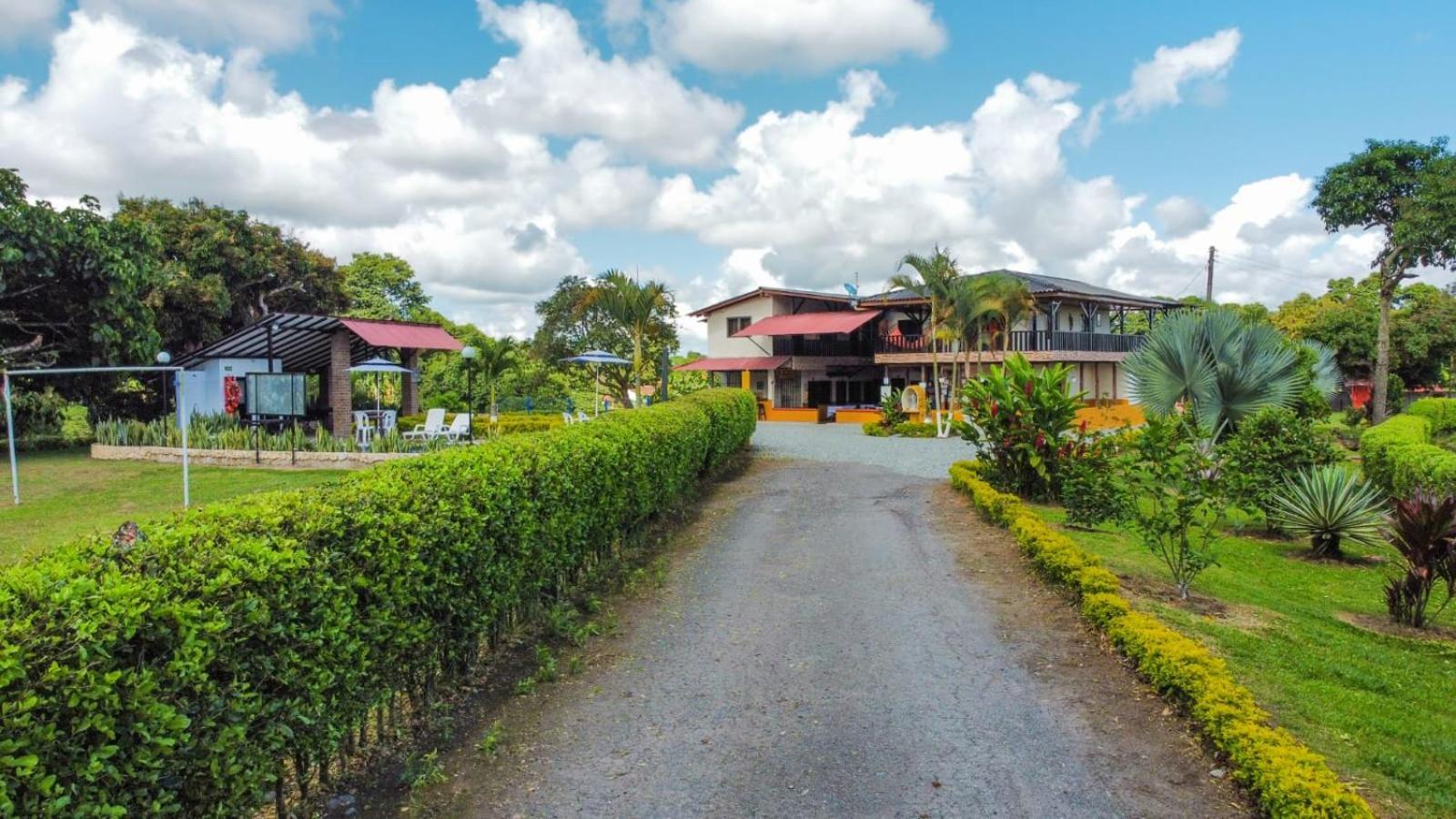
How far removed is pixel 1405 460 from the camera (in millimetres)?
12102

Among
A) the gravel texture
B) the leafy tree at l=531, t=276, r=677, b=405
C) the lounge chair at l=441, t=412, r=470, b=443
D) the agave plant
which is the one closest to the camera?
the agave plant

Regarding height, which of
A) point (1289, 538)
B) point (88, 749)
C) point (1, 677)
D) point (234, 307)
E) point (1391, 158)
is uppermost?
point (1391, 158)

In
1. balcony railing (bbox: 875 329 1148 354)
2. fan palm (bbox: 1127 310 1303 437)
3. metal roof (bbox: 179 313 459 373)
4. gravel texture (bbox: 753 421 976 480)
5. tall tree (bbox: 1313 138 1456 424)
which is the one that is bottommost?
gravel texture (bbox: 753 421 976 480)

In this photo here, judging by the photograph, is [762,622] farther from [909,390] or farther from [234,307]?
[234,307]

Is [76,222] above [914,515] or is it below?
above

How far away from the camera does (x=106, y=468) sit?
682 inches

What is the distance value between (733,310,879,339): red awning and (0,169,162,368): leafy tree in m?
21.1

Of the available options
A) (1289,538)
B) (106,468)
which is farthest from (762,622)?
(106,468)

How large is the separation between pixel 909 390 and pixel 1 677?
29350mm

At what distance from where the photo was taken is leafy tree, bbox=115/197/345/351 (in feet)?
88.0

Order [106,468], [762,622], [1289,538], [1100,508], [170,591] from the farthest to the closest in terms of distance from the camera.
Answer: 1. [106,468]
2. [1289,538]
3. [1100,508]
4. [762,622]
5. [170,591]

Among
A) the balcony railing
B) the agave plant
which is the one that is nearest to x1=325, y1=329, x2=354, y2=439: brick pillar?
the agave plant

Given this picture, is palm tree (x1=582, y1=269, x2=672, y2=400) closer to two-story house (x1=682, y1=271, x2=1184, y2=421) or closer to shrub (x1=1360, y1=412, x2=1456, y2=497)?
two-story house (x1=682, y1=271, x2=1184, y2=421)

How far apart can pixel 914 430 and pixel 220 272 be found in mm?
24137
